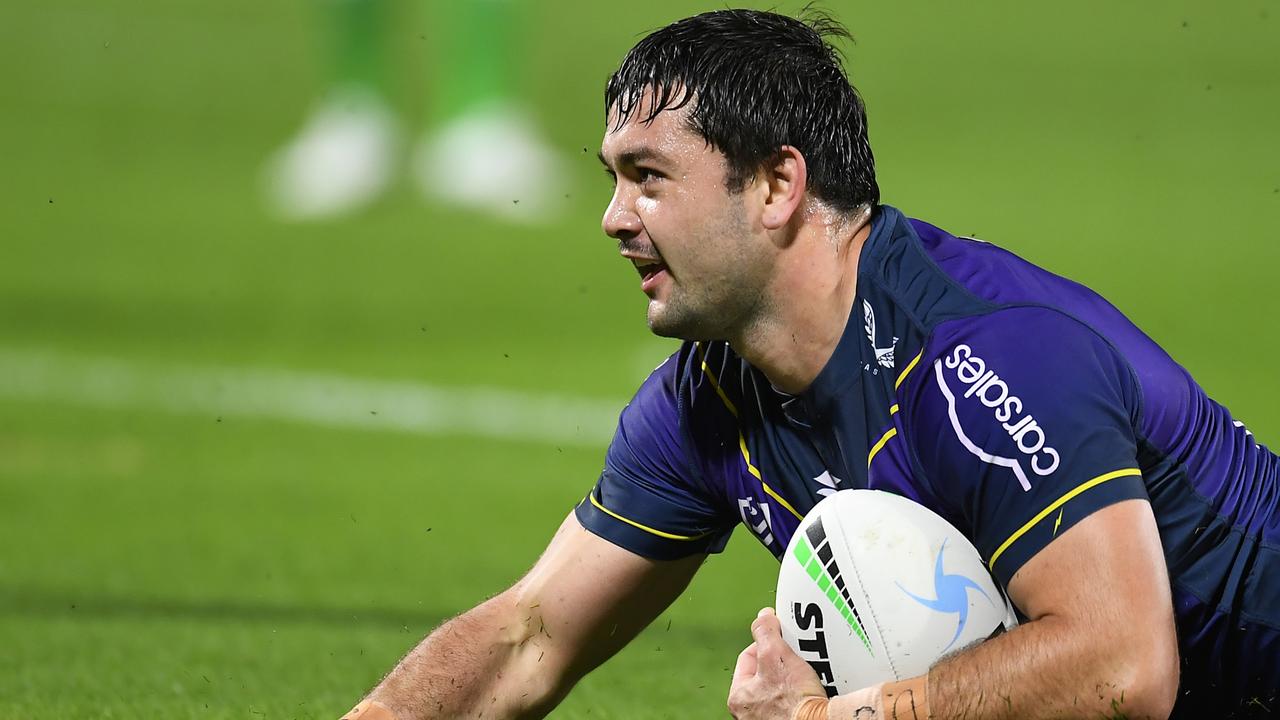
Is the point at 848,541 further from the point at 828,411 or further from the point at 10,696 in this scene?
the point at 10,696

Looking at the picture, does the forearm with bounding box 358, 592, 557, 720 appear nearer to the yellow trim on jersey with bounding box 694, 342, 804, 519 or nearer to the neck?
the yellow trim on jersey with bounding box 694, 342, 804, 519

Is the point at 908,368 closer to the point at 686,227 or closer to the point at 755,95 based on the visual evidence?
the point at 686,227

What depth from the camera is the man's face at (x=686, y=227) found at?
4.14 metres

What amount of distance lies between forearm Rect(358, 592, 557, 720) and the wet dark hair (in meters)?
1.28

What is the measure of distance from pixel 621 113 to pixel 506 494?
8.32 meters

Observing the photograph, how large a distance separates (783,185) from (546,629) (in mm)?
1276

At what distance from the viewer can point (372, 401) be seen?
15.9m

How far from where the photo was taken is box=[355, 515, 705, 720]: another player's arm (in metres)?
4.64

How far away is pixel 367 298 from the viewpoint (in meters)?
20.5

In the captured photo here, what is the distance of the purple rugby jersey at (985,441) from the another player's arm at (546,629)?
3.4 inches

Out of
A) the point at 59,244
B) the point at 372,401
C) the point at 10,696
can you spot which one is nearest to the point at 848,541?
the point at 10,696

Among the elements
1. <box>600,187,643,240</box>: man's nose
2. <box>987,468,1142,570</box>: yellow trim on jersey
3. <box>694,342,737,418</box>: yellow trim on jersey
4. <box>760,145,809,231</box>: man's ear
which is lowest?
<box>694,342,737,418</box>: yellow trim on jersey

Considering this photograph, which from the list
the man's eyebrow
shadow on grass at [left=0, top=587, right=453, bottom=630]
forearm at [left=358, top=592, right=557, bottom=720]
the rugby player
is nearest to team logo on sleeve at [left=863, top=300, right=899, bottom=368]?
the rugby player

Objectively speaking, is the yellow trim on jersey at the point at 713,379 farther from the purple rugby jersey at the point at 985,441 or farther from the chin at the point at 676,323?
the chin at the point at 676,323
